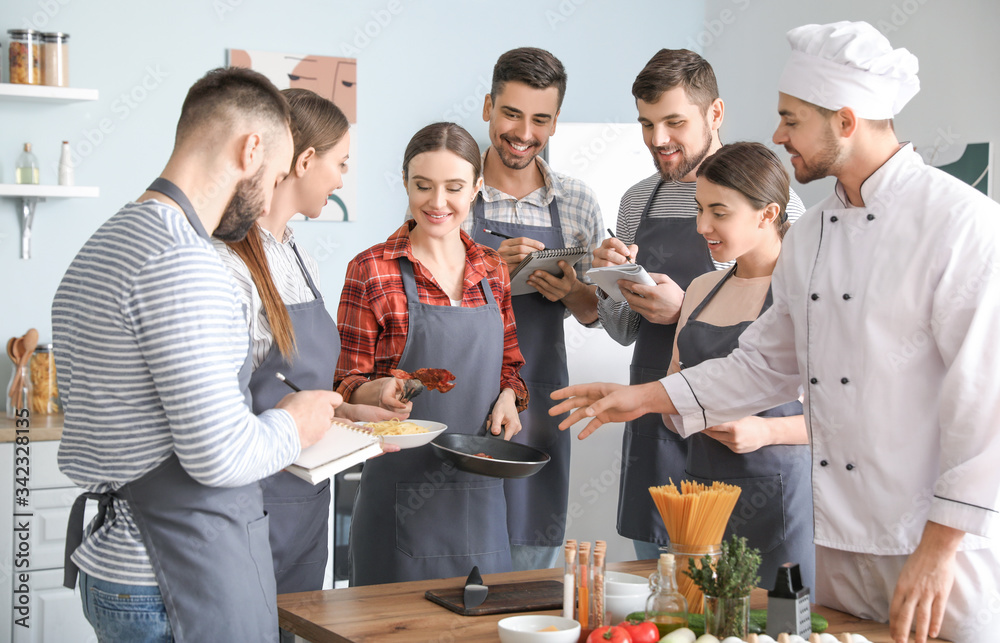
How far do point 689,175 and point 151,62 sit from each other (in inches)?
93.5

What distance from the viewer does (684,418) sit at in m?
1.86

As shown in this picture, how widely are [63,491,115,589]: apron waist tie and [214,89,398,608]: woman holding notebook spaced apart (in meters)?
0.41

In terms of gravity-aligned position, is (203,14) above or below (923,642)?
above

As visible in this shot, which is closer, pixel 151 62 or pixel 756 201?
pixel 756 201

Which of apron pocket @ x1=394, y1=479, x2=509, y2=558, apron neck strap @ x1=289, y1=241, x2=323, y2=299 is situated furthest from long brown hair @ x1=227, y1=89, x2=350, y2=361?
apron pocket @ x1=394, y1=479, x2=509, y2=558

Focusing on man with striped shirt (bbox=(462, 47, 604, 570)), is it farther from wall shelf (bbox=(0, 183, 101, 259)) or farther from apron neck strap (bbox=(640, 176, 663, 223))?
wall shelf (bbox=(0, 183, 101, 259))

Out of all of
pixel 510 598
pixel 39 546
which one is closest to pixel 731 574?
pixel 510 598

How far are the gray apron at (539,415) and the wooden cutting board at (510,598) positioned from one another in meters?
0.91

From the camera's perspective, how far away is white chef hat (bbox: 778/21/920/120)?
1.59m

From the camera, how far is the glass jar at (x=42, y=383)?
3.53 m

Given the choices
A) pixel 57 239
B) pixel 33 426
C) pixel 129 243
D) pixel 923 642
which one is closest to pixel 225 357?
pixel 129 243

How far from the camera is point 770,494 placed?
207 centimetres

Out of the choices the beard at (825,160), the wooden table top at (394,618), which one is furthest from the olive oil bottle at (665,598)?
the beard at (825,160)

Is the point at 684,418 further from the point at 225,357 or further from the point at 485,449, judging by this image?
the point at 225,357
